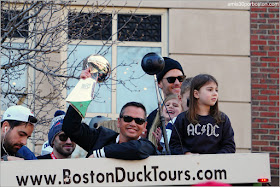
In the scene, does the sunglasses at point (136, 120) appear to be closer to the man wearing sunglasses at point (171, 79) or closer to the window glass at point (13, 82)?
the man wearing sunglasses at point (171, 79)

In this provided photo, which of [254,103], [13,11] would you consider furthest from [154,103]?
[13,11]

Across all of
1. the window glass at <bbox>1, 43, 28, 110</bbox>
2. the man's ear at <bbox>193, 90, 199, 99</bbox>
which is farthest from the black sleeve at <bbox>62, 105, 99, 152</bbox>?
the window glass at <bbox>1, 43, 28, 110</bbox>

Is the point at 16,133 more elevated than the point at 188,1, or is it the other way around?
the point at 188,1

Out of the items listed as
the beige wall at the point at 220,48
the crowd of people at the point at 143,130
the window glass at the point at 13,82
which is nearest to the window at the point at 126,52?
the beige wall at the point at 220,48

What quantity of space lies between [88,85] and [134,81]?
5473 mm

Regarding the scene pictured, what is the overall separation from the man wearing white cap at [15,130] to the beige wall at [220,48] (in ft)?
15.9

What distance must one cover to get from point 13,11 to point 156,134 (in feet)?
11.5

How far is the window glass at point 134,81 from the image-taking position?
9969mm

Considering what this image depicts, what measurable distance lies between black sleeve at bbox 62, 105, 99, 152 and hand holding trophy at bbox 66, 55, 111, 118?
0.40m

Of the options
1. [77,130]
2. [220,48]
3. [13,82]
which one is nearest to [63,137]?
[77,130]

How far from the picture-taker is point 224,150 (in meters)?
5.25

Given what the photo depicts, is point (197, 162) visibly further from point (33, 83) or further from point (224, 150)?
point (33, 83)

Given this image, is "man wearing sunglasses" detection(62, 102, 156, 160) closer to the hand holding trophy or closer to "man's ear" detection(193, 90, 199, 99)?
the hand holding trophy

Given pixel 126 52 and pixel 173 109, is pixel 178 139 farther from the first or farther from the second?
pixel 126 52
